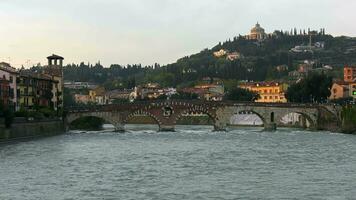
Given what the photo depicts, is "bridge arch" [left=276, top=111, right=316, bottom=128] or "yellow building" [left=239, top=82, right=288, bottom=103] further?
"yellow building" [left=239, top=82, right=288, bottom=103]

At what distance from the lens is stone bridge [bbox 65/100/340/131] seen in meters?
103

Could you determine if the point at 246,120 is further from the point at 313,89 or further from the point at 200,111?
the point at 200,111

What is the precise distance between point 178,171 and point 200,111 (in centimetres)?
5940

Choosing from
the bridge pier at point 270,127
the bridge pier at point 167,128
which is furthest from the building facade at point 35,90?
the bridge pier at point 270,127

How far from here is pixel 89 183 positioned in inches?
1602

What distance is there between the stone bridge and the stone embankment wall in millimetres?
7961

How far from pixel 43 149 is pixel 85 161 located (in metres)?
11.3

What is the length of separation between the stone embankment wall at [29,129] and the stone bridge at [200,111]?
7.96 metres

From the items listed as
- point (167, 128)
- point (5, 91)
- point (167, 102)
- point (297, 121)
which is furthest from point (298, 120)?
point (5, 91)

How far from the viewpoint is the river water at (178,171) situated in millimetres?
37281

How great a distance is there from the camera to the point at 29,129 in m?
81.9

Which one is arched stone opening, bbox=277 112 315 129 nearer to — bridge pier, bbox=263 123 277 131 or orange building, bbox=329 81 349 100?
bridge pier, bbox=263 123 277 131

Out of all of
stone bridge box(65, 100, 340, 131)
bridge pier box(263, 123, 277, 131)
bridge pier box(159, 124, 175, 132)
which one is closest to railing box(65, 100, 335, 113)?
stone bridge box(65, 100, 340, 131)

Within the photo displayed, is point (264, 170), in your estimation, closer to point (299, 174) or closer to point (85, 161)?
point (299, 174)
